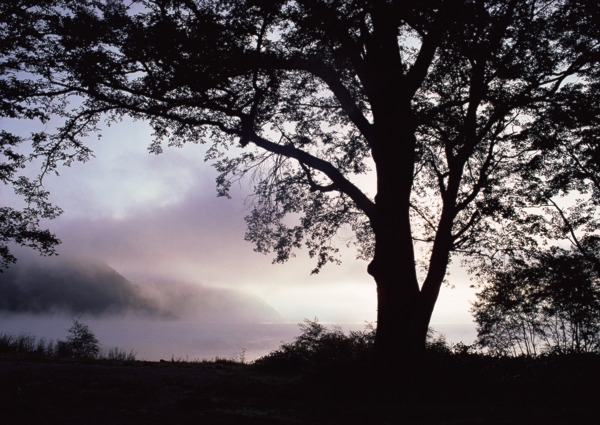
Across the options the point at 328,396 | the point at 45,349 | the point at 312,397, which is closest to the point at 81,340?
the point at 45,349

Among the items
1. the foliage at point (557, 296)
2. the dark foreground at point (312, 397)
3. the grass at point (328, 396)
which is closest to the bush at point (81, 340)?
the grass at point (328, 396)

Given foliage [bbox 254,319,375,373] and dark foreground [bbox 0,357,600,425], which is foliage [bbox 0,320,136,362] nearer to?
foliage [bbox 254,319,375,373]

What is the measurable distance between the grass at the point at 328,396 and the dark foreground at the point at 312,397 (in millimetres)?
13

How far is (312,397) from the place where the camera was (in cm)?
604

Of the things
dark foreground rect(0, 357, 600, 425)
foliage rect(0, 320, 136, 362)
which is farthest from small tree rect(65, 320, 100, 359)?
dark foreground rect(0, 357, 600, 425)

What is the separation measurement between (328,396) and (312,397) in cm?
28

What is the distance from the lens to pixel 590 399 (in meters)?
5.16

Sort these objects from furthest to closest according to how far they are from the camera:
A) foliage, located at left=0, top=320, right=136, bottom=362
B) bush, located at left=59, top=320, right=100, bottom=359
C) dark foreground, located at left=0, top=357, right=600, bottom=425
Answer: bush, located at left=59, top=320, right=100, bottom=359, foliage, located at left=0, top=320, right=136, bottom=362, dark foreground, located at left=0, top=357, right=600, bottom=425

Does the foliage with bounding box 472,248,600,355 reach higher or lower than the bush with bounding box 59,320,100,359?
higher

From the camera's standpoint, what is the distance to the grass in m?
4.45

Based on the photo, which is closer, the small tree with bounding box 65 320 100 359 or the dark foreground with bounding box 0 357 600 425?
the dark foreground with bounding box 0 357 600 425

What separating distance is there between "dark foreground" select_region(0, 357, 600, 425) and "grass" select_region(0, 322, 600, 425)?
1cm

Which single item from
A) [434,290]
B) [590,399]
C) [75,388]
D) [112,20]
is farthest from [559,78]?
[75,388]

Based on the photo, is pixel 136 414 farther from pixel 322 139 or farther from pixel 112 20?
pixel 322 139
